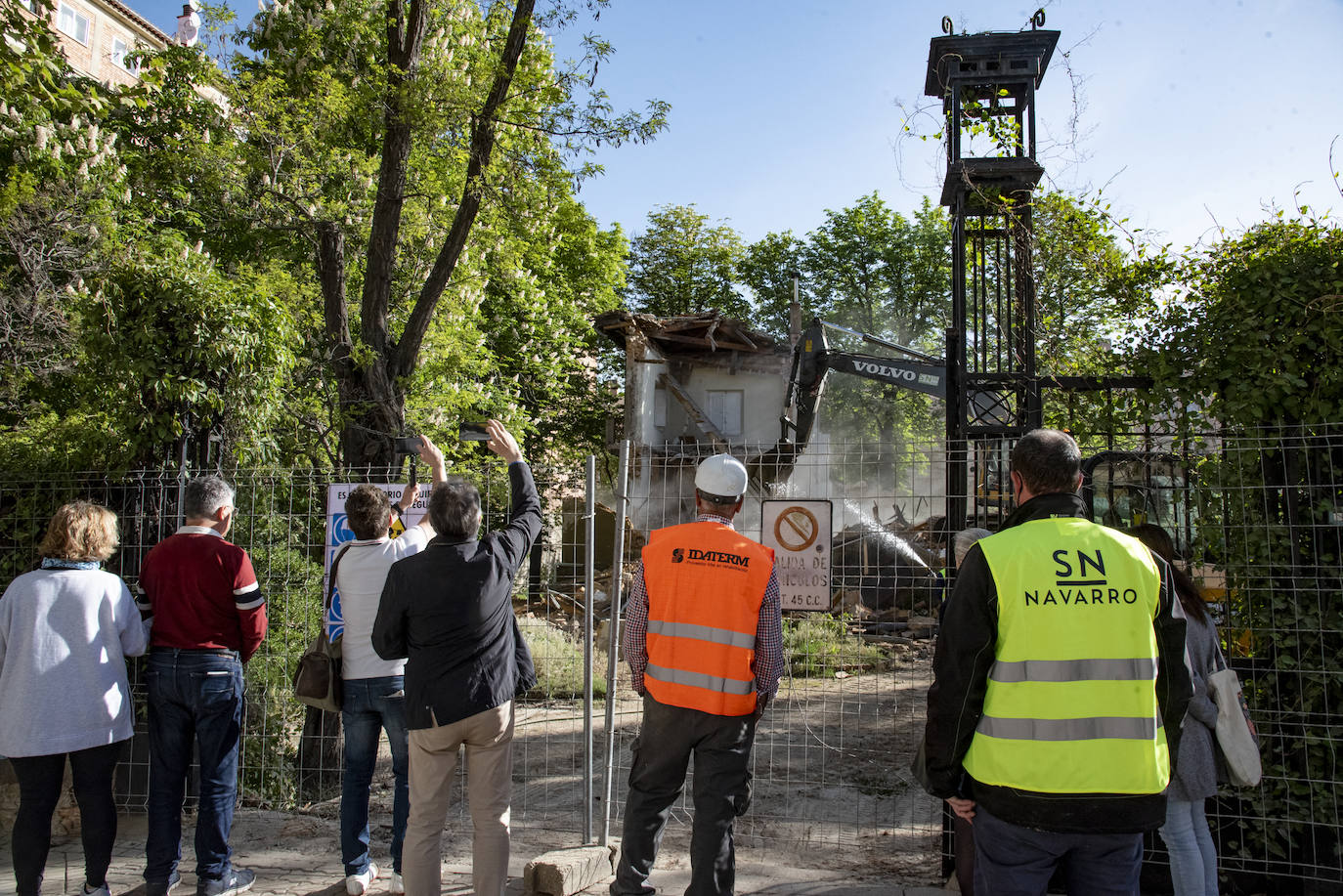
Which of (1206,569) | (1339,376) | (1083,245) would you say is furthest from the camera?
(1083,245)

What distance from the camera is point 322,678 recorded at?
14.1 feet

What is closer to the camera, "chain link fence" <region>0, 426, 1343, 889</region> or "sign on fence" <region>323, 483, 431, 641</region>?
"chain link fence" <region>0, 426, 1343, 889</region>

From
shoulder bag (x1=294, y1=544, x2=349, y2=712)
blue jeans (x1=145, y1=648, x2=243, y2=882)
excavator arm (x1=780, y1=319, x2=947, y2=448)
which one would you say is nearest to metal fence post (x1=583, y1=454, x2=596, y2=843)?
shoulder bag (x1=294, y1=544, x2=349, y2=712)

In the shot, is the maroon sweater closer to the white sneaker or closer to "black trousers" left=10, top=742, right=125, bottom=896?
"black trousers" left=10, top=742, right=125, bottom=896

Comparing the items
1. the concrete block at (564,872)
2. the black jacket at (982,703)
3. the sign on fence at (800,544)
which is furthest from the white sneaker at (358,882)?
the black jacket at (982,703)

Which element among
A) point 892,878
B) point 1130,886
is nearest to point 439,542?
point 1130,886

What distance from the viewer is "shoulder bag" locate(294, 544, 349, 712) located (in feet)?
14.0

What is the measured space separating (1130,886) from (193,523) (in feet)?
14.1

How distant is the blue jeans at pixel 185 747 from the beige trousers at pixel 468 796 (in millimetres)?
1223

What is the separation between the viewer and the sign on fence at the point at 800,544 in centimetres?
497

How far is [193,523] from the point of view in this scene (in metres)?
4.39

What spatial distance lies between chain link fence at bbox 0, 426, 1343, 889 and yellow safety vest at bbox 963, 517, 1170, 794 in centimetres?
202

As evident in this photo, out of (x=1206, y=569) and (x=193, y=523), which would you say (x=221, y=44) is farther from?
(x=1206, y=569)

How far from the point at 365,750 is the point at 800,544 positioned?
101 inches
